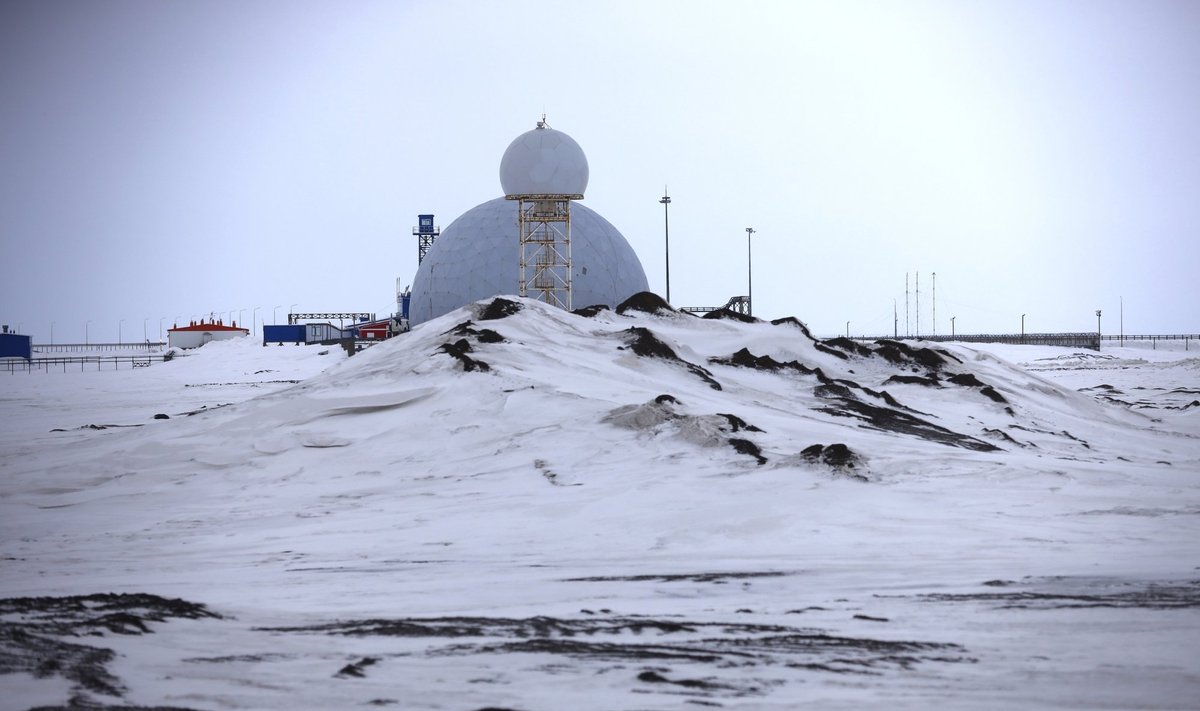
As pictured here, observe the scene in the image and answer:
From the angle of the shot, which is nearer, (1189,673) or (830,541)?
(1189,673)

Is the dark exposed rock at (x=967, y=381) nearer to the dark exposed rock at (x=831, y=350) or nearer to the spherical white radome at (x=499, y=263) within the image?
the dark exposed rock at (x=831, y=350)

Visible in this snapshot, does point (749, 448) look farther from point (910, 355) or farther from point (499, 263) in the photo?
point (499, 263)

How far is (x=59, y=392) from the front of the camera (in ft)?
120

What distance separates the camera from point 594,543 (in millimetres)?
10312

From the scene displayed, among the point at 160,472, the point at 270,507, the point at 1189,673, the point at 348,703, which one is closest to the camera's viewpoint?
the point at 348,703

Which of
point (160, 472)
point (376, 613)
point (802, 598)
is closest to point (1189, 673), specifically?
point (802, 598)

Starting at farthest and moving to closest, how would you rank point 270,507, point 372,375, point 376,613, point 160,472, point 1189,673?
point 372,375, point 160,472, point 270,507, point 376,613, point 1189,673

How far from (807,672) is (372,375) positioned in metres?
14.7

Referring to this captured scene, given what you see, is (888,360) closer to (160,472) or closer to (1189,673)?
(160,472)

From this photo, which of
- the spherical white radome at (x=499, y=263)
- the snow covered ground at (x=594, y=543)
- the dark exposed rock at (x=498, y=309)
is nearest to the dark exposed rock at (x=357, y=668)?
the snow covered ground at (x=594, y=543)

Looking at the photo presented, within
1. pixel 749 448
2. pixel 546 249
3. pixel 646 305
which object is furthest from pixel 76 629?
pixel 546 249

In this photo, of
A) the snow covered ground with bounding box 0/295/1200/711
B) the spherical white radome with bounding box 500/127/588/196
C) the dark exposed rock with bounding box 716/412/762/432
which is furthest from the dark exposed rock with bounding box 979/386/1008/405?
the spherical white radome with bounding box 500/127/588/196

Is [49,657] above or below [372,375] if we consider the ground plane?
below

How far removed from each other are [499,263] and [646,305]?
31318 mm
